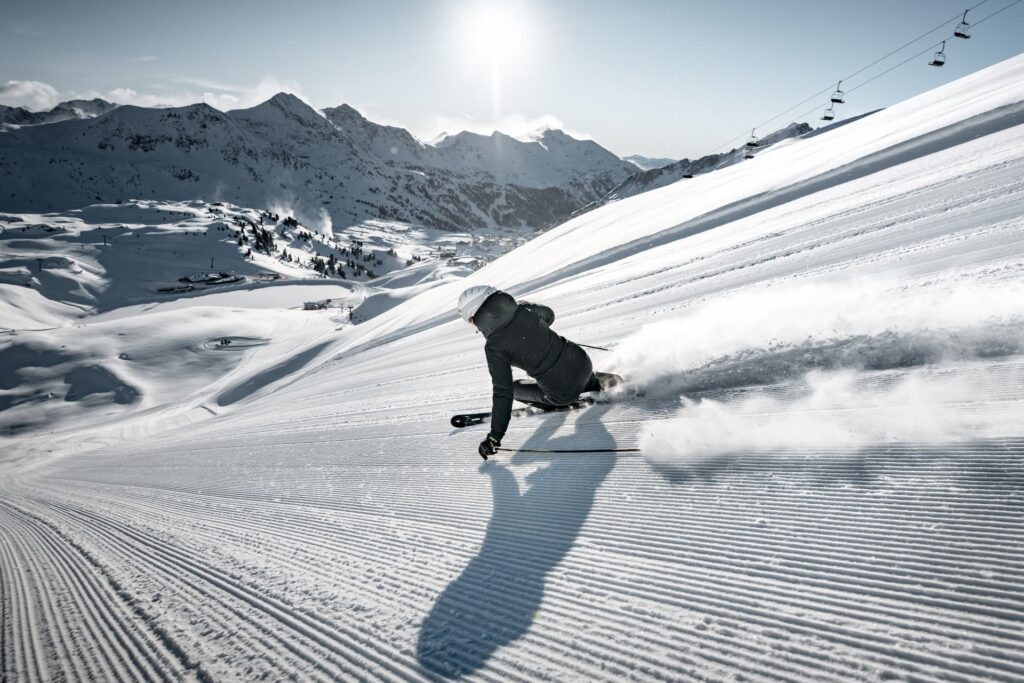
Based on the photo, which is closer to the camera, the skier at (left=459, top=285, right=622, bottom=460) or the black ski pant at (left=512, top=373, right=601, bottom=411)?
the skier at (left=459, top=285, right=622, bottom=460)

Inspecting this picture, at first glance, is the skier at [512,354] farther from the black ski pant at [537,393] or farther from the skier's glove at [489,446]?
the black ski pant at [537,393]

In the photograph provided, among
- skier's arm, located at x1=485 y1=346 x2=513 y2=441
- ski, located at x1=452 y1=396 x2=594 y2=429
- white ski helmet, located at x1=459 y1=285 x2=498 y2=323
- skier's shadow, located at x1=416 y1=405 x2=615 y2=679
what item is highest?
white ski helmet, located at x1=459 y1=285 x2=498 y2=323

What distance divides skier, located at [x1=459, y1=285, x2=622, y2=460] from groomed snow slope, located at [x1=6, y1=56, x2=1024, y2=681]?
0.32 meters

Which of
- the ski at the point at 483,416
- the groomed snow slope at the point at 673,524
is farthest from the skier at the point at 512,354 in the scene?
the ski at the point at 483,416

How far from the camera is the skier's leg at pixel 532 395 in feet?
15.7

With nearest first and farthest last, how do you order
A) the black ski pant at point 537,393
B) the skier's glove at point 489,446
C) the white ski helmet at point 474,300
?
the skier's glove at point 489,446, the white ski helmet at point 474,300, the black ski pant at point 537,393

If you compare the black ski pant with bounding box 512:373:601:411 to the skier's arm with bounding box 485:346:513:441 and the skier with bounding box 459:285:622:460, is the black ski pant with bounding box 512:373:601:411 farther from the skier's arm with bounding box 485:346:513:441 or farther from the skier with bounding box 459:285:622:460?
the skier's arm with bounding box 485:346:513:441

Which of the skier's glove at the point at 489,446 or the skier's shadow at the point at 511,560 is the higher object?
the skier's glove at the point at 489,446

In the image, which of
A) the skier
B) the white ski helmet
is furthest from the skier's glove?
the white ski helmet

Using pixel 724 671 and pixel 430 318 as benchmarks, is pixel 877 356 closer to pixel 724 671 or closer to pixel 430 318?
pixel 724 671

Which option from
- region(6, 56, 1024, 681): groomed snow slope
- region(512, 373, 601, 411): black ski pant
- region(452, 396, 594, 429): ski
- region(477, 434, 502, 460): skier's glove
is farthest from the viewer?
region(452, 396, 594, 429): ski

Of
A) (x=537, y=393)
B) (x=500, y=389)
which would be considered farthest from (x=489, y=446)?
(x=537, y=393)

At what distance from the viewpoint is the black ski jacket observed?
159 inches

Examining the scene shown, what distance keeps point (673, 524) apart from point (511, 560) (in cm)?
90
